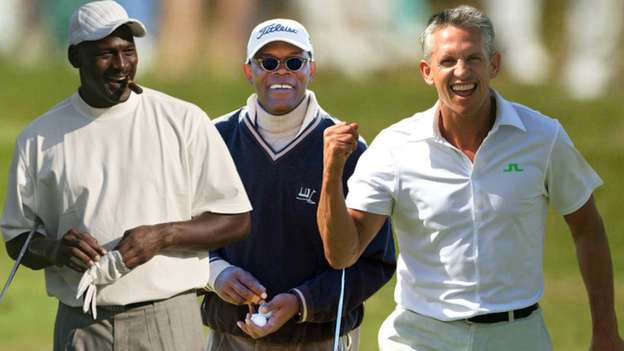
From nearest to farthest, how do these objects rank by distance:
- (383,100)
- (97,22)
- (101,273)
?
(101,273)
(97,22)
(383,100)

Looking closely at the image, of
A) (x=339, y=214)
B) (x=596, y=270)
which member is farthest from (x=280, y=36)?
(x=596, y=270)

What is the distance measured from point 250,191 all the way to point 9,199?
0.94m

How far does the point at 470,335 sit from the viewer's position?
8.61ft

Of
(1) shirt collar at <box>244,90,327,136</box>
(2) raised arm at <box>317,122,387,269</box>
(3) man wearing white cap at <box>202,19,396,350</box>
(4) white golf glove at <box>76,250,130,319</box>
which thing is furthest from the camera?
(1) shirt collar at <box>244,90,327,136</box>

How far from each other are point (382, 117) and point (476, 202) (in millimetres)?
12106

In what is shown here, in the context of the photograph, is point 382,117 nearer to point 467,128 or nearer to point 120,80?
point 467,128

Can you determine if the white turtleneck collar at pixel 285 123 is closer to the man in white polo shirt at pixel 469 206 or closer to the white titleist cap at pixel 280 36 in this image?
the white titleist cap at pixel 280 36

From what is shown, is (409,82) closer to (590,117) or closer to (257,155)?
(590,117)

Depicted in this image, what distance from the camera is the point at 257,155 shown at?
3139 mm

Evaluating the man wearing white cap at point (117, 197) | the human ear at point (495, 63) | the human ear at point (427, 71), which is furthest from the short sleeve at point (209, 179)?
the human ear at point (495, 63)

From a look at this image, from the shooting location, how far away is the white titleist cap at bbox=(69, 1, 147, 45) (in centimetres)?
240

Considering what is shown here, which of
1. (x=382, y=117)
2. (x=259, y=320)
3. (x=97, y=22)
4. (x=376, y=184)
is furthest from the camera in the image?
(x=382, y=117)

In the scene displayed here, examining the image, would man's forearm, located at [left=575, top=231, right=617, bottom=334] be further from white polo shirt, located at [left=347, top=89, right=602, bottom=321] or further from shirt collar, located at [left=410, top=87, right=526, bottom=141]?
shirt collar, located at [left=410, top=87, right=526, bottom=141]

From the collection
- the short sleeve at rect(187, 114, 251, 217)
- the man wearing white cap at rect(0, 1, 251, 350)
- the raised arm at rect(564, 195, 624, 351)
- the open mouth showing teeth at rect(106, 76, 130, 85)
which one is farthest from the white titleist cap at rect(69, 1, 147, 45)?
the raised arm at rect(564, 195, 624, 351)
